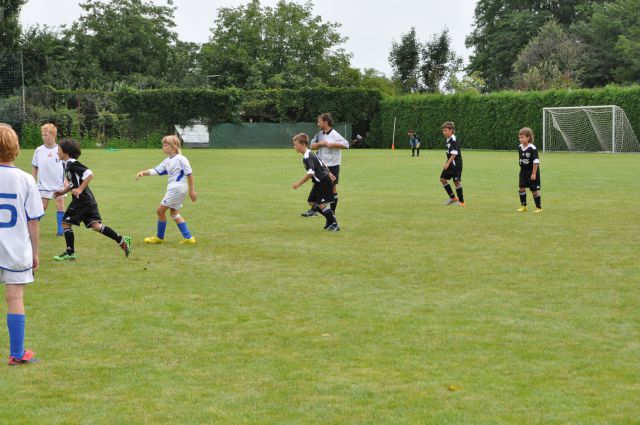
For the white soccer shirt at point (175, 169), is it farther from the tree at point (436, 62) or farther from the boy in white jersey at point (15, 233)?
the tree at point (436, 62)

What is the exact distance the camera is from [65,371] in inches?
238

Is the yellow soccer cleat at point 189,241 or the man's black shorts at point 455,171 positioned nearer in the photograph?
the yellow soccer cleat at point 189,241

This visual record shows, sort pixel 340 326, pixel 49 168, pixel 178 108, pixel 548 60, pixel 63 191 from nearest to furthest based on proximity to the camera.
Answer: pixel 340 326 < pixel 63 191 < pixel 49 168 < pixel 178 108 < pixel 548 60

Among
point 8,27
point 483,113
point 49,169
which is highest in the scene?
point 8,27

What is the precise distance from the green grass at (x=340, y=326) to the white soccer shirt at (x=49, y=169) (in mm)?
932

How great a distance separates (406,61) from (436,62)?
3.00 metres

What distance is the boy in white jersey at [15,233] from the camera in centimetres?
609

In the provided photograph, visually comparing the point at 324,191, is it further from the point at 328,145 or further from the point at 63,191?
the point at 63,191

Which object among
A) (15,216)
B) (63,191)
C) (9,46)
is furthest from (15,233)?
(9,46)

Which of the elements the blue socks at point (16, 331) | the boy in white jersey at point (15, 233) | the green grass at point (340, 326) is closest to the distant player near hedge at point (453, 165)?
the green grass at point (340, 326)

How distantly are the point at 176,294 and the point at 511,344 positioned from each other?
364 centimetres

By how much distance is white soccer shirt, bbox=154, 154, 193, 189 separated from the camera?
12.4 meters

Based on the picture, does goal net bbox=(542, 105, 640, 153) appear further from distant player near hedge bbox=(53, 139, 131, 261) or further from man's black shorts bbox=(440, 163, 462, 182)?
distant player near hedge bbox=(53, 139, 131, 261)

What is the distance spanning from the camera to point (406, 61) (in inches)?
3236
